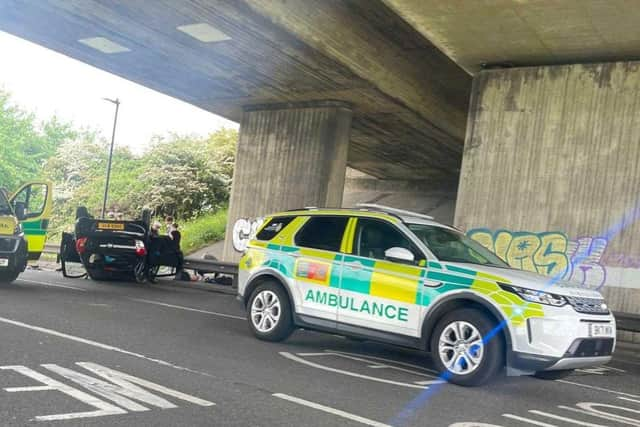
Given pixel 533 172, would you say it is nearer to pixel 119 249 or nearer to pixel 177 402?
pixel 119 249

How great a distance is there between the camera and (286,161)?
2342cm

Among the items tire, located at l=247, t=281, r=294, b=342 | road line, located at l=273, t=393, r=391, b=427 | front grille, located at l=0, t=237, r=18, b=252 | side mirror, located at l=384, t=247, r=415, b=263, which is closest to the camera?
road line, located at l=273, t=393, r=391, b=427

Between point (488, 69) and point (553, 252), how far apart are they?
4926mm

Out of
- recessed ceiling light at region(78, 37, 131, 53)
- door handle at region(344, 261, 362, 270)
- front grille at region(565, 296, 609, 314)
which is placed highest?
recessed ceiling light at region(78, 37, 131, 53)

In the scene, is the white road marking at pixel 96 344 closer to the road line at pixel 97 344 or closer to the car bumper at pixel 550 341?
the road line at pixel 97 344

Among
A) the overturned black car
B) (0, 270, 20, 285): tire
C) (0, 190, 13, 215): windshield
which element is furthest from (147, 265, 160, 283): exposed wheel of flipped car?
(0, 190, 13, 215): windshield

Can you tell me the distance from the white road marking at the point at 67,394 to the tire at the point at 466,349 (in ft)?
11.3

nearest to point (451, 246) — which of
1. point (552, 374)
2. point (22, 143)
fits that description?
point (552, 374)

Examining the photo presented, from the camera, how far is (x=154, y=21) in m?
16.1

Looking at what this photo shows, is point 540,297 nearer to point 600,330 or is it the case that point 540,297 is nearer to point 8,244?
point 600,330

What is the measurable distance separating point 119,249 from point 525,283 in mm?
12138

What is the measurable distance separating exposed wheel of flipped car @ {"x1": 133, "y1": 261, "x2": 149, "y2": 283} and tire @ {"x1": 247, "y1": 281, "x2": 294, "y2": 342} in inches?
359

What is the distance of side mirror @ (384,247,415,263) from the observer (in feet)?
23.6

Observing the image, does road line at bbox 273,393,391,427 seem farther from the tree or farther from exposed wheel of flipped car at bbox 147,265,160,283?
the tree
